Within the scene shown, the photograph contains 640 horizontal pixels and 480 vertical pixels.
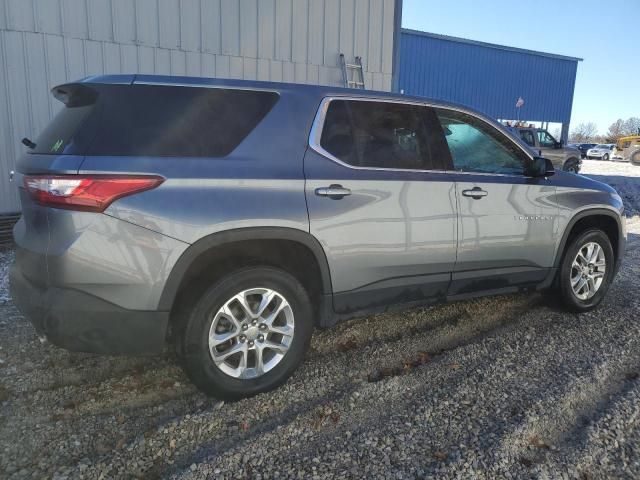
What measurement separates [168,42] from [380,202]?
5575 millimetres

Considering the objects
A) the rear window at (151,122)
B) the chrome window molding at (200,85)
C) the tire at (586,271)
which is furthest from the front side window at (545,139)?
the rear window at (151,122)

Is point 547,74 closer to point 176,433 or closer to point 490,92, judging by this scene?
point 490,92

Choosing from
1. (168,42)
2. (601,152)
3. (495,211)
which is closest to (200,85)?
(495,211)

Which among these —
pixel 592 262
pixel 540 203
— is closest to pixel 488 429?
pixel 540 203

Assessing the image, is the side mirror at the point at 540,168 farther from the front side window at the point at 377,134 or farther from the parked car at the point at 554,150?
the parked car at the point at 554,150

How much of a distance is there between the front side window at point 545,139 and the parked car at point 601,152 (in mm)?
30268

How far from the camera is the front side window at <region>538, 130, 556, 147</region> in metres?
17.4

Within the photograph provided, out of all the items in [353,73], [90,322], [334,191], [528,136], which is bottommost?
[90,322]

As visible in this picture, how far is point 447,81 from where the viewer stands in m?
24.7

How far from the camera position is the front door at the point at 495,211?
3.50m

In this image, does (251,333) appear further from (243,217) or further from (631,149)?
(631,149)

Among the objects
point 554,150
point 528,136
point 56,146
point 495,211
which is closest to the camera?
point 56,146

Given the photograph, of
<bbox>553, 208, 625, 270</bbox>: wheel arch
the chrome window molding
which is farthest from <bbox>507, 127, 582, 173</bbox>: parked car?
the chrome window molding

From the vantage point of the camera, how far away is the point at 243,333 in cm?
276
